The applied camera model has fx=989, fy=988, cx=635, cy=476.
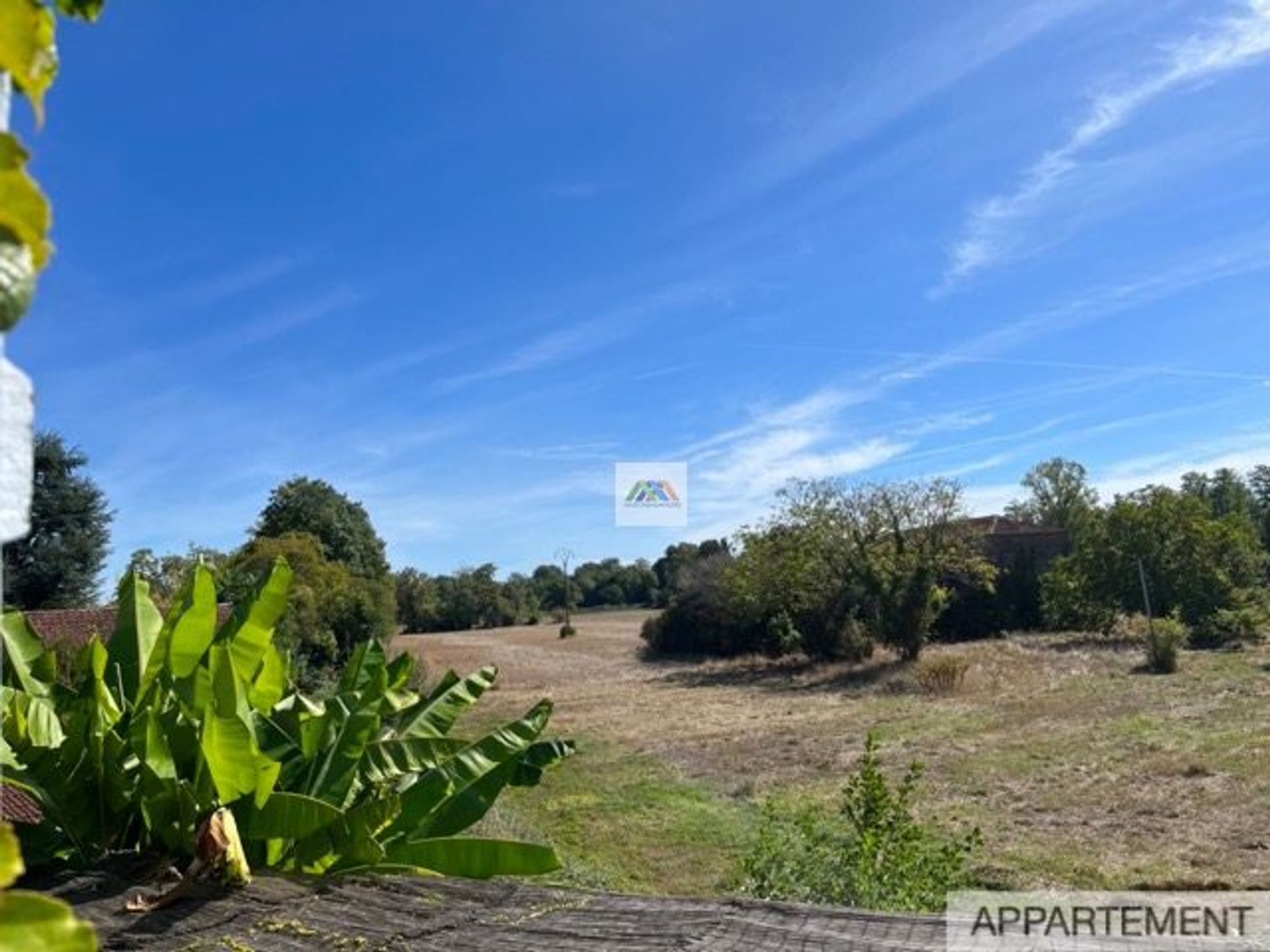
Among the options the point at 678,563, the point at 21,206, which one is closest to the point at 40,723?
the point at 21,206

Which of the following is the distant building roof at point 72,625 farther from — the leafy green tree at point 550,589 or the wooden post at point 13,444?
the leafy green tree at point 550,589

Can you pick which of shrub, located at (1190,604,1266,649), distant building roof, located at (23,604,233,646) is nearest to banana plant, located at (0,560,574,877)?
distant building roof, located at (23,604,233,646)

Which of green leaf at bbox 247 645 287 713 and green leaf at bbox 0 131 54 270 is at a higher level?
green leaf at bbox 0 131 54 270

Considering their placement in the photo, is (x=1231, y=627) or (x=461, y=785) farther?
(x=1231, y=627)

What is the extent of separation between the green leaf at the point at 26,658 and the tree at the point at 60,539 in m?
16.1

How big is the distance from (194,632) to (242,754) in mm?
818

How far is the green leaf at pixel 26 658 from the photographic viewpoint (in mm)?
2998

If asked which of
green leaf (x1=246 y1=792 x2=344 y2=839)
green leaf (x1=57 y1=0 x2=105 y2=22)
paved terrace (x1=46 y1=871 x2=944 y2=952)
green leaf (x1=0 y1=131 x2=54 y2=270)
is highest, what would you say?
green leaf (x1=57 y1=0 x2=105 y2=22)

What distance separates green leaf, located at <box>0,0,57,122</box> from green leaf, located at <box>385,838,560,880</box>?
2.29 m

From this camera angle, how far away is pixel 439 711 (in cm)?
332

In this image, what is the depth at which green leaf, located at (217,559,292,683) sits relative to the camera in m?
2.84

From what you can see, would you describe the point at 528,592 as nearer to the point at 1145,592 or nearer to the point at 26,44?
the point at 1145,592

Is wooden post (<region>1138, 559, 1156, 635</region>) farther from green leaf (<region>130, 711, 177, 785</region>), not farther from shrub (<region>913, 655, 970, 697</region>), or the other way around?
green leaf (<region>130, 711, 177, 785</region>)

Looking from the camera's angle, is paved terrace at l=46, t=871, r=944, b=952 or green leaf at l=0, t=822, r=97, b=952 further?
paved terrace at l=46, t=871, r=944, b=952
